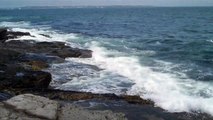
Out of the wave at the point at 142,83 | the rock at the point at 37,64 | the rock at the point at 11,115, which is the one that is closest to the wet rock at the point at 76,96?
the wave at the point at 142,83

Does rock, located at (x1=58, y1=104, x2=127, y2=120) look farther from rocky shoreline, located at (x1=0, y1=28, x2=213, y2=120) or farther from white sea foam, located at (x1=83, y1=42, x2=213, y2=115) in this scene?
white sea foam, located at (x1=83, y1=42, x2=213, y2=115)

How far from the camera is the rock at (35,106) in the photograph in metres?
8.02

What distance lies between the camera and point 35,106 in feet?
27.2

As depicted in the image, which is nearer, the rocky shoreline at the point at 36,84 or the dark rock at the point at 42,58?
the rocky shoreline at the point at 36,84

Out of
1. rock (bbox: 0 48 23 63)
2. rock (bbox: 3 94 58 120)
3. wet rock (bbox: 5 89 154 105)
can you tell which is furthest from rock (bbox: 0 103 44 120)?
rock (bbox: 0 48 23 63)

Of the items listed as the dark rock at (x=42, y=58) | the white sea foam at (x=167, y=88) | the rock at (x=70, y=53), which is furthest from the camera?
the rock at (x=70, y=53)

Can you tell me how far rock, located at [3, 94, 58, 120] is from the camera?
802 centimetres

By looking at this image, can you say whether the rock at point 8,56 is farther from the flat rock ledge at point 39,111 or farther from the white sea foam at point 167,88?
the flat rock ledge at point 39,111

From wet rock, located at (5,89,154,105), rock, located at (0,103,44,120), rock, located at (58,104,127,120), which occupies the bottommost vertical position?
wet rock, located at (5,89,154,105)

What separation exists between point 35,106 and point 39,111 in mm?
245

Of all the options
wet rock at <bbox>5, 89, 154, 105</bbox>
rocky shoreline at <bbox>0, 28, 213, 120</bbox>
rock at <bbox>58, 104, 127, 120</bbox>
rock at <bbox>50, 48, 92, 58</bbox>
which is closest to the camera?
rock at <bbox>58, 104, 127, 120</bbox>

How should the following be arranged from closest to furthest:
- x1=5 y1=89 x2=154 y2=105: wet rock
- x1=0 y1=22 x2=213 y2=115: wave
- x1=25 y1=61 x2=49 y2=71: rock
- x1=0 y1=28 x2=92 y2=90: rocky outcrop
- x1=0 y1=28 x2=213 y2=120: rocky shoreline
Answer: x1=0 y1=28 x2=213 y2=120: rocky shoreline
x1=5 y1=89 x2=154 y2=105: wet rock
x1=0 y1=22 x2=213 y2=115: wave
x1=0 y1=28 x2=92 y2=90: rocky outcrop
x1=25 y1=61 x2=49 y2=71: rock

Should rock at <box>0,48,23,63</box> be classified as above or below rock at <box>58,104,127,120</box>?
below

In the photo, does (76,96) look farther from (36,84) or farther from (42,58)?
(42,58)
